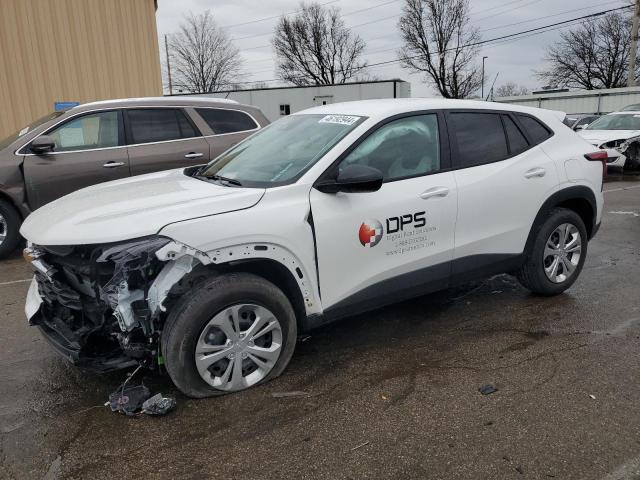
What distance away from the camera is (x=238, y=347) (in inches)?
121

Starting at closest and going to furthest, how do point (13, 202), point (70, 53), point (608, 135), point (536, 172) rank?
1. point (536, 172)
2. point (13, 202)
3. point (70, 53)
4. point (608, 135)

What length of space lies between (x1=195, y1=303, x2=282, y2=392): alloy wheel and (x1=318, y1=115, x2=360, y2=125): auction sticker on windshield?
56.2 inches

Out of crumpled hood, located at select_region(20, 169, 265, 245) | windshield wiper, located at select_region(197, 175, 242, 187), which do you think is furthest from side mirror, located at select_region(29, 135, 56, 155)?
windshield wiper, located at select_region(197, 175, 242, 187)

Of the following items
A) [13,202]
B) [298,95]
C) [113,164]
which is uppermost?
[298,95]

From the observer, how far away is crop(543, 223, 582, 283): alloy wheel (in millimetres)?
4554

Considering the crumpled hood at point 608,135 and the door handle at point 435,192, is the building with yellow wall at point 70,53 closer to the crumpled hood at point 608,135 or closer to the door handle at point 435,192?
the door handle at point 435,192

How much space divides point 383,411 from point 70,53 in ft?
38.9

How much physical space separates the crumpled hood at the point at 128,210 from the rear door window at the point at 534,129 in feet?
8.10

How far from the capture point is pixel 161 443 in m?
2.75

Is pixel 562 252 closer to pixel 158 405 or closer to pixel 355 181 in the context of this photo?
pixel 355 181

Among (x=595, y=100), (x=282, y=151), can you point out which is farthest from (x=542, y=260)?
(x=595, y=100)

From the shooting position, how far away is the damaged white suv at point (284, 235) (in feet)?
9.49

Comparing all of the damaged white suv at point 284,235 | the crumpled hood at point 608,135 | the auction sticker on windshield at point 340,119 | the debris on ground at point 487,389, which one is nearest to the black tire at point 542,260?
the damaged white suv at point 284,235

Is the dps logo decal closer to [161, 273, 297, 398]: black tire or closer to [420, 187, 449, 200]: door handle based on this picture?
[420, 187, 449, 200]: door handle
